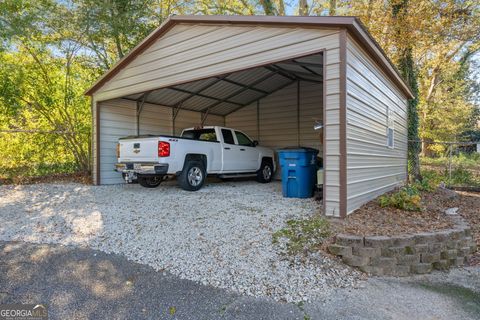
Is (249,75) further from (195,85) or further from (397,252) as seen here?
(397,252)

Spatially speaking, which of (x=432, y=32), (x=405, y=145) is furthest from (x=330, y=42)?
(x=432, y=32)

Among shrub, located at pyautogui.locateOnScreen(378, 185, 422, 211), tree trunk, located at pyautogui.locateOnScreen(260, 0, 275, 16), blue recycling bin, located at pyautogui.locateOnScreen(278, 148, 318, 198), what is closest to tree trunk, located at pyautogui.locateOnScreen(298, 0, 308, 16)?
tree trunk, located at pyautogui.locateOnScreen(260, 0, 275, 16)

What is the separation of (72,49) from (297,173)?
28.0ft

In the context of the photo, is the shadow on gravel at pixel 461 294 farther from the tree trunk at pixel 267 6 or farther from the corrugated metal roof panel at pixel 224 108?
the tree trunk at pixel 267 6

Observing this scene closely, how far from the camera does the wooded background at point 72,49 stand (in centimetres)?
885

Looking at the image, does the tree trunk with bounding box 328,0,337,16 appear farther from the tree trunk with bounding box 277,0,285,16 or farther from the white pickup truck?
the white pickup truck

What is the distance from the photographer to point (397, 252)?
385 centimetres

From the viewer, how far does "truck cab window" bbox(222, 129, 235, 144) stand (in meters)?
8.95

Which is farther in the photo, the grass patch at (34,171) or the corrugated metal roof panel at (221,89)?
the corrugated metal roof panel at (221,89)

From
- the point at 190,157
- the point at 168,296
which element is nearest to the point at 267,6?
the point at 190,157

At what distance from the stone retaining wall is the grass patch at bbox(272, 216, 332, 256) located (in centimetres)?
24

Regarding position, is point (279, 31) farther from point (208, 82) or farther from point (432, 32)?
point (432, 32)

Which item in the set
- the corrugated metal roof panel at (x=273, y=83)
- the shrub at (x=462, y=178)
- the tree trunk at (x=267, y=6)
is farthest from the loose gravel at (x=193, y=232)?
the tree trunk at (x=267, y=6)

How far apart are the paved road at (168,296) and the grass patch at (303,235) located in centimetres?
78
